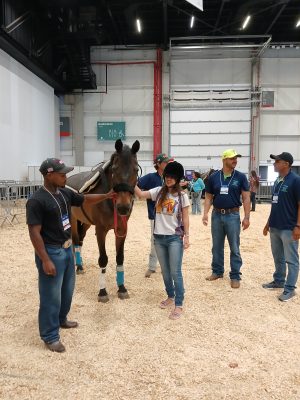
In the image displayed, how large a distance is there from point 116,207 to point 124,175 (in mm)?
368

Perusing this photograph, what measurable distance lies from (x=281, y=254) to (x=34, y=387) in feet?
11.9

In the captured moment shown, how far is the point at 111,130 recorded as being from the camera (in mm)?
20609

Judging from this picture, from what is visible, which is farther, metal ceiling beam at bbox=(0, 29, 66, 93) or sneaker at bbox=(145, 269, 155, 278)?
metal ceiling beam at bbox=(0, 29, 66, 93)

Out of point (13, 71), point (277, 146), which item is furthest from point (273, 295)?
point (277, 146)

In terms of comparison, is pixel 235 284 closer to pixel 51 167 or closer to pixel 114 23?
pixel 51 167

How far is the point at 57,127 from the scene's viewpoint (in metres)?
20.9

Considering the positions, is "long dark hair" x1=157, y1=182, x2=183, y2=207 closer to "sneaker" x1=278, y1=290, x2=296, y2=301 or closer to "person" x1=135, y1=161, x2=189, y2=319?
"person" x1=135, y1=161, x2=189, y2=319

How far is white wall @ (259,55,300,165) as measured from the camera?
20125mm

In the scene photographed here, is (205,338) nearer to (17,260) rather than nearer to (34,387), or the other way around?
(34,387)

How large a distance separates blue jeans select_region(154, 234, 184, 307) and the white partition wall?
665 inches

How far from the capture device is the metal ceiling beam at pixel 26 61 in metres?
13.1

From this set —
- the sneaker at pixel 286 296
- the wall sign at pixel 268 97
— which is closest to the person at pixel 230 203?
the sneaker at pixel 286 296

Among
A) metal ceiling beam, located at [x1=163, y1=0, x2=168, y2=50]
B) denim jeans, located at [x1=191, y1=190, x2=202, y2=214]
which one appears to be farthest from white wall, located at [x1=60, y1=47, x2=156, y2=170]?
denim jeans, located at [x1=191, y1=190, x2=202, y2=214]

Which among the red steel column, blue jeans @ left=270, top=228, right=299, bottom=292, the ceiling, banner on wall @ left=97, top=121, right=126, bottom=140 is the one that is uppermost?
the ceiling
